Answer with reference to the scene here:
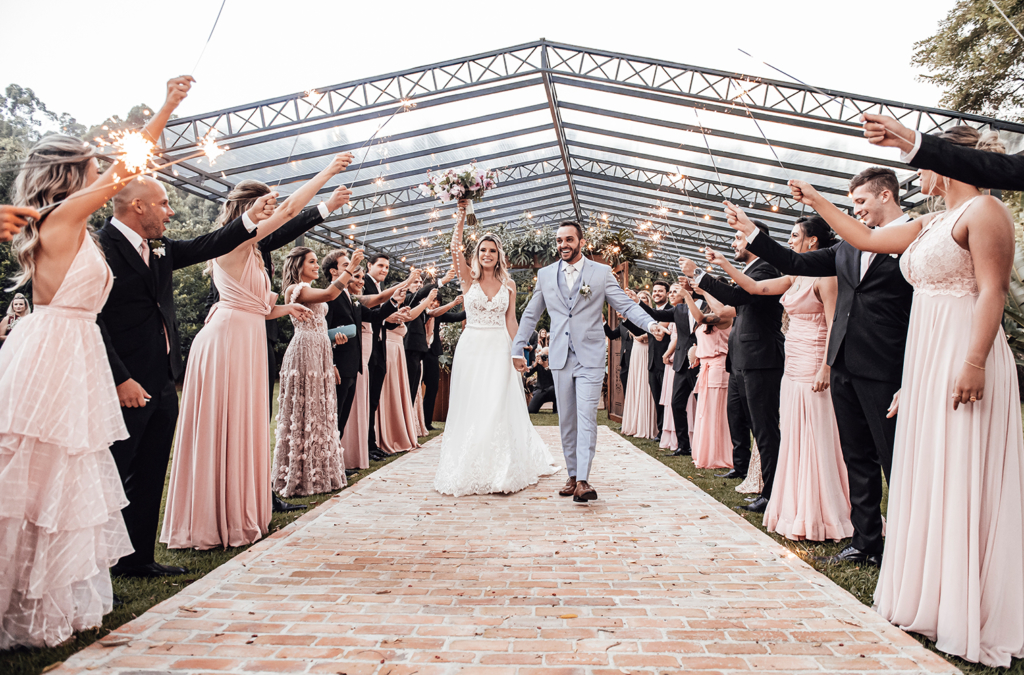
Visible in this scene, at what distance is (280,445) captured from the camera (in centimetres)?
565

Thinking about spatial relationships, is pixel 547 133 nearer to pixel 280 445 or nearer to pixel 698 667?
pixel 280 445

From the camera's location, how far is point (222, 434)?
3.93 m

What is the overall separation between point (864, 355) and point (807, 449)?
114 centimetres

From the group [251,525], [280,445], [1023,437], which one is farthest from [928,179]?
[280,445]

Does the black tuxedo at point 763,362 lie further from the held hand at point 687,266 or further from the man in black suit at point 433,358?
the man in black suit at point 433,358

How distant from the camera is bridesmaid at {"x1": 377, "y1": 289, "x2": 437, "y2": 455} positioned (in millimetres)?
8414

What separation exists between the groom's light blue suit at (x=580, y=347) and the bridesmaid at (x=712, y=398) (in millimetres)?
2047


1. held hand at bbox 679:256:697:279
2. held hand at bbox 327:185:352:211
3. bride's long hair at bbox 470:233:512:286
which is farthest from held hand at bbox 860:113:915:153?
bride's long hair at bbox 470:233:512:286

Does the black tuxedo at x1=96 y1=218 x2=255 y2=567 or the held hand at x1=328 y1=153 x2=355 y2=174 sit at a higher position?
the held hand at x1=328 y1=153 x2=355 y2=174

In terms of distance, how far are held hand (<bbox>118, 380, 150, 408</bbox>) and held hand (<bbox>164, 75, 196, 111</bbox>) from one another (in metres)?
1.39

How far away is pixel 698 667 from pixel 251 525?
302 centimetres

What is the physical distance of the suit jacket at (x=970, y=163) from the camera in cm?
230

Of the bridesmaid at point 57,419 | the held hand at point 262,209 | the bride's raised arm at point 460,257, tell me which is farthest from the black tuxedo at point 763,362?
the bridesmaid at point 57,419

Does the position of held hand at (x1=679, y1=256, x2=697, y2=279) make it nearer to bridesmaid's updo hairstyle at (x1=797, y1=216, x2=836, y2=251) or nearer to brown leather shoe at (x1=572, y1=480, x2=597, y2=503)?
bridesmaid's updo hairstyle at (x1=797, y1=216, x2=836, y2=251)
